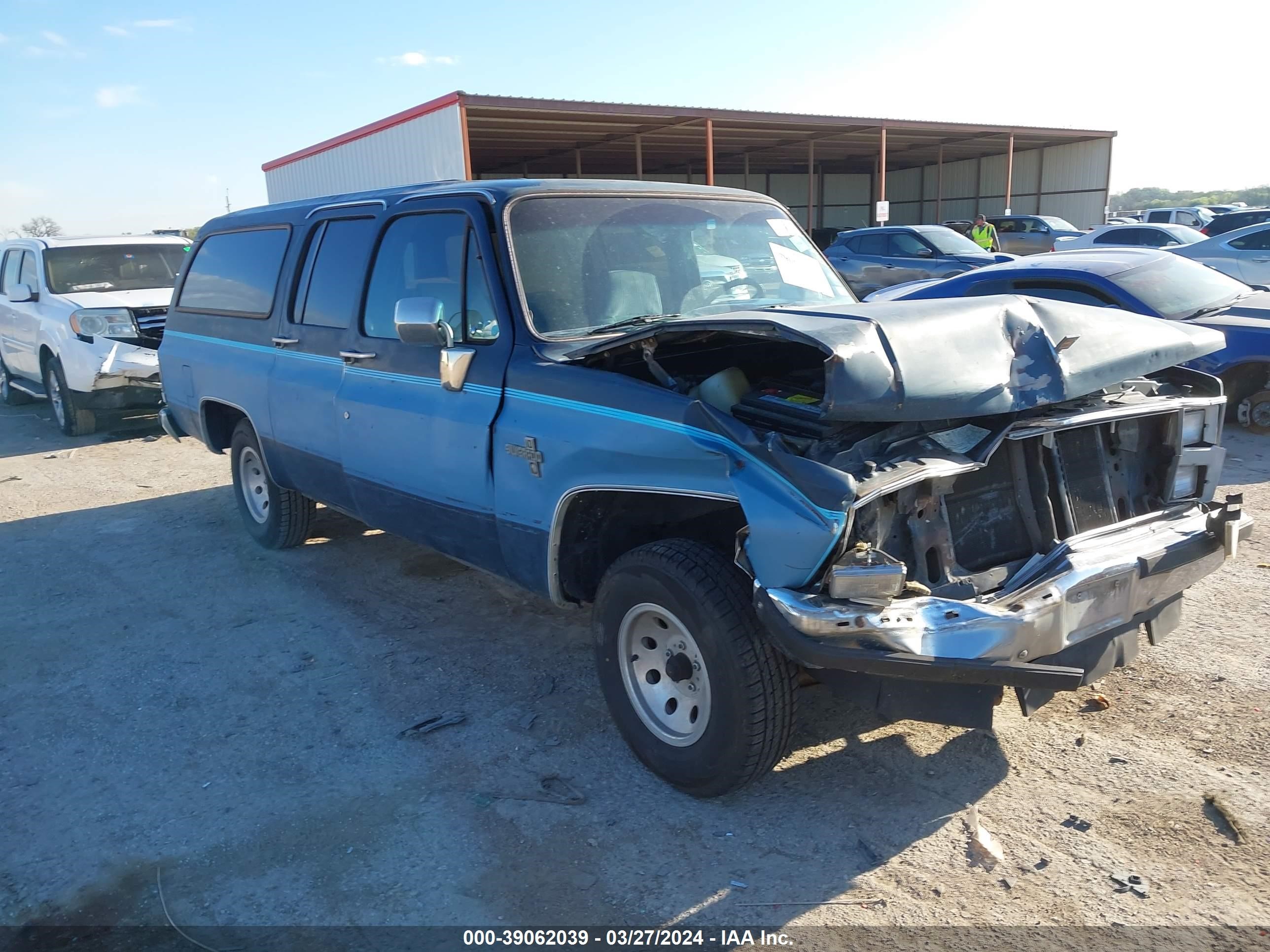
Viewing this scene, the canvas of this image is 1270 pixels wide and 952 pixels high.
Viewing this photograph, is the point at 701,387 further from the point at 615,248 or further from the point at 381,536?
the point at 381,536

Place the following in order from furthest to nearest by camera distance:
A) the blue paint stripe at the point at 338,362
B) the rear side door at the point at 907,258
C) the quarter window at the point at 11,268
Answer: the rear side door at the point at 907,258, the quarter window at the point at 11,268, the blue paint stripe at the point at 338,362

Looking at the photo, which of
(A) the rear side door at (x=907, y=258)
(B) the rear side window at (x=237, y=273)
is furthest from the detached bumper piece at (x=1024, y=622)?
(A) the rear side door at (x=907, y=258)

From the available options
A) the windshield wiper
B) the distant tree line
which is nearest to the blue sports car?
the windshield wiper

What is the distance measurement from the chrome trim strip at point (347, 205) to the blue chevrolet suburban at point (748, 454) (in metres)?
0.02

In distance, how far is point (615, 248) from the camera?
4.17m

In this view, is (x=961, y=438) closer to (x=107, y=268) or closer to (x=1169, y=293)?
(x=1169, y=293)

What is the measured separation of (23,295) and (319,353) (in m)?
7.25

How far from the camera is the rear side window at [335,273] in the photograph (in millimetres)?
4770

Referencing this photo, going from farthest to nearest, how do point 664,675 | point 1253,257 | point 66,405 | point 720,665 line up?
point 1253,257 → point 66,405 → point 664,675 → point 720,665

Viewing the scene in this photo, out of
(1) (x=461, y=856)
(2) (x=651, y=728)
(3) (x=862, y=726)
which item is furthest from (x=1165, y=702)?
(1) (x=461, y=856)

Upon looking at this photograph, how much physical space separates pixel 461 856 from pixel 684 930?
0.79m

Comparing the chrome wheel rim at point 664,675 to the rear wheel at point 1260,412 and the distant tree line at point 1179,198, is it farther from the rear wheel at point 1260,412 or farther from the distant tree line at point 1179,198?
the distant tree line at point 1179,198

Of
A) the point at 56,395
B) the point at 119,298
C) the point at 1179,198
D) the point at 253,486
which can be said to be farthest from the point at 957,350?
the point at 1179,198

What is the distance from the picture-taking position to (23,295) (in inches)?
401
